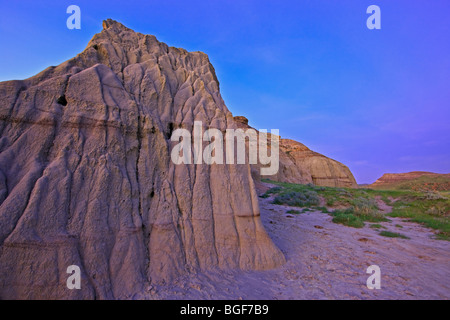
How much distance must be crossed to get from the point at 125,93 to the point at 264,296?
20.9 ft

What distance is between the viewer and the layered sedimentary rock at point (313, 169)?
38097 mm

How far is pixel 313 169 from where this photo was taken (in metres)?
41.8

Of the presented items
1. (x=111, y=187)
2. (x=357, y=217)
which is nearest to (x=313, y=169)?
(x=357, y=217)

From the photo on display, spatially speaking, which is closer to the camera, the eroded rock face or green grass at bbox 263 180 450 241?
the eroded rock face

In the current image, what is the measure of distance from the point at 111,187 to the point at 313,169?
42.0 m

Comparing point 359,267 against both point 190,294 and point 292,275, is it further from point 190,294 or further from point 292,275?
point 190,294

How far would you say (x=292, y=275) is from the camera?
582 centimetres

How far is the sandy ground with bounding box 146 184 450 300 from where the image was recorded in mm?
4875

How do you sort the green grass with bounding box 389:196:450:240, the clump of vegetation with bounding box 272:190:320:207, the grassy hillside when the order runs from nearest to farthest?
1. the green grass with bounding box 389:196:450:240
2. the clump of vegetation with bounding box 272:190:320:207
3. the grassy hillside

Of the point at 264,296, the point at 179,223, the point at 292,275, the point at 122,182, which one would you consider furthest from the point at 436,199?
the point at 122,182

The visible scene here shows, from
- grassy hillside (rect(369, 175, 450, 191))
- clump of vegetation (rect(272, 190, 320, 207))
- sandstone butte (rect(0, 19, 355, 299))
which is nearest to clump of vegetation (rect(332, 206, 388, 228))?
clump of vegetation (rect(272, 190, 320, 207))

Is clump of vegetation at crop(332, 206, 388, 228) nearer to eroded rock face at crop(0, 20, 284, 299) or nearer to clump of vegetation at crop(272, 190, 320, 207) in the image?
clump of vegetation at crop(272, 190, 320, 207)

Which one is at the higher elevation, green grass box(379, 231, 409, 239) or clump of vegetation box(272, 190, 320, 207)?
clump of vegetation box(272, 190, 320, 207)

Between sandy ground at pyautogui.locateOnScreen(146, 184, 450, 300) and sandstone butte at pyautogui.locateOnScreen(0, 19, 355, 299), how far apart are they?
463 mm
